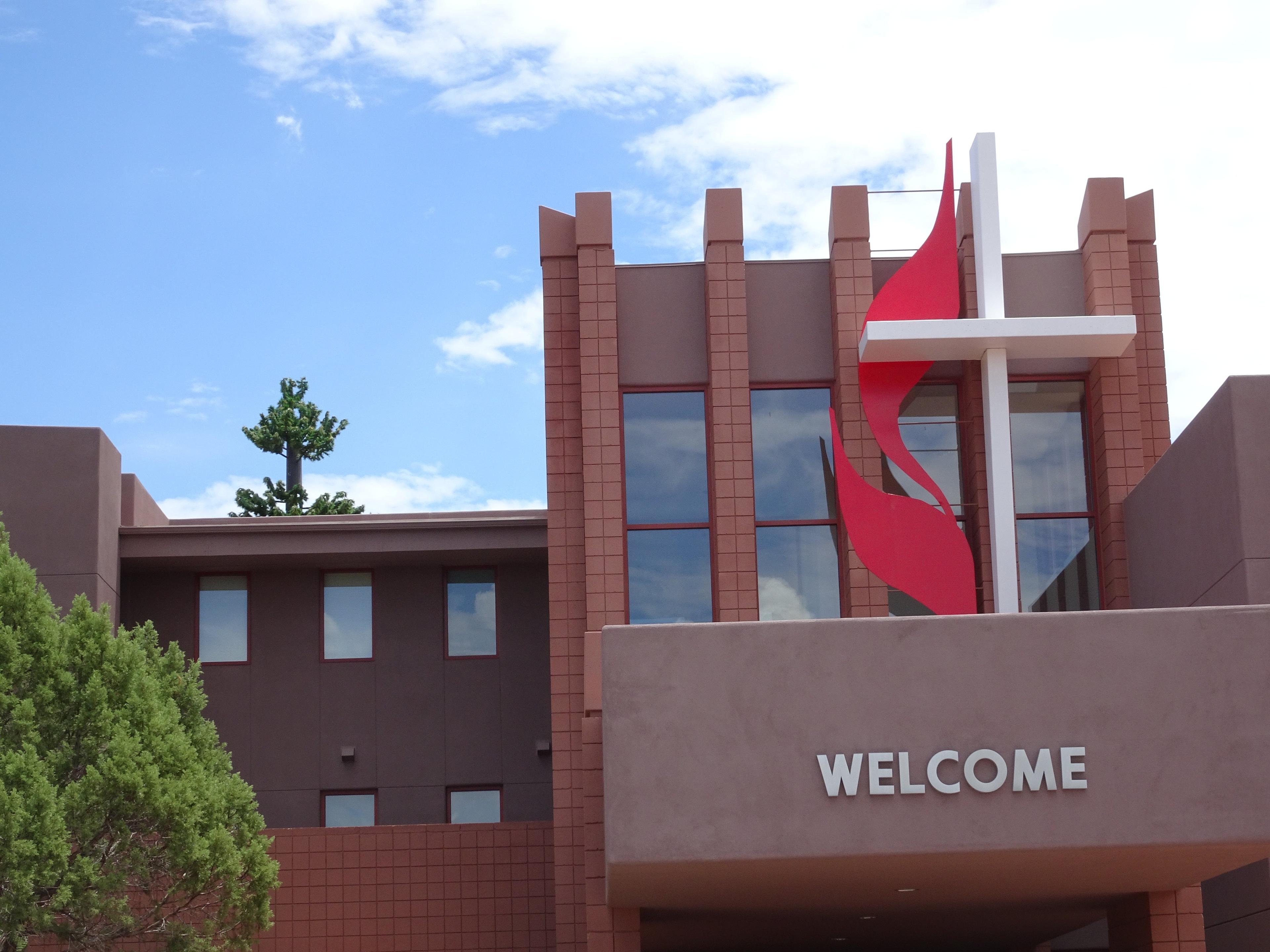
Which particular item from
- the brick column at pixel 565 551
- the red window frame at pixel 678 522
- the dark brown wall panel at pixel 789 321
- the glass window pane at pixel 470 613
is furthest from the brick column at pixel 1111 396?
the glass window pane at pixel 470 613

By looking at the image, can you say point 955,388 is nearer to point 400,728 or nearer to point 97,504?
point 400,728

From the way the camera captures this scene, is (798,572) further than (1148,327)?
No

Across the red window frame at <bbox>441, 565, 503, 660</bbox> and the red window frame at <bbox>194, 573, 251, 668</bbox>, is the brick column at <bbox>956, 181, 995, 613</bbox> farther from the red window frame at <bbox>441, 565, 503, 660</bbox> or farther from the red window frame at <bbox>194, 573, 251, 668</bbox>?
the red window frame at <bbox>194, 573, 251, 668</bbox>

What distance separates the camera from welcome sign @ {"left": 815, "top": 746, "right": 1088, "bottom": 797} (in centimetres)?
1498

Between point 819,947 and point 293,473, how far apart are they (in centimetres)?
2493

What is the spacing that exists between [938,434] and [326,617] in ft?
33.9

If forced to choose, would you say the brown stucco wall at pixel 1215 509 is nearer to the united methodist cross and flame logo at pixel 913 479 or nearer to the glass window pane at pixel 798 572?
the united methodist cross and flame logo at pixel 913 479

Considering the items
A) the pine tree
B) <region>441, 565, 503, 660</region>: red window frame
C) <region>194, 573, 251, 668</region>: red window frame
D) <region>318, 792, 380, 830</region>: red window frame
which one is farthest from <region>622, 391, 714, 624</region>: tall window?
the pine tree

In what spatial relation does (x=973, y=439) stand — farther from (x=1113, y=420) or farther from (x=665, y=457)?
(x=665, y=457)

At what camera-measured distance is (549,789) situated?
24422 mm

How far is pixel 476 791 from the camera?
970 inches

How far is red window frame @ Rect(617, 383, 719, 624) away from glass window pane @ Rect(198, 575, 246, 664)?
299 inches

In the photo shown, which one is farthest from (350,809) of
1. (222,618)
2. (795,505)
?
(795,505)

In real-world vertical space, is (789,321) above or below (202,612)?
above
